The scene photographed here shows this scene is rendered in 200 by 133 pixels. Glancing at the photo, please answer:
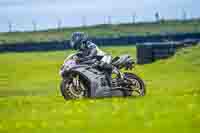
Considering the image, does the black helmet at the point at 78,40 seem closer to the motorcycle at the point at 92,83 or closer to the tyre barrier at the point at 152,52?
the motorcycle at the point at 92,83

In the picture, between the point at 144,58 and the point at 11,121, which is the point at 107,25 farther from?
the point at 11,121

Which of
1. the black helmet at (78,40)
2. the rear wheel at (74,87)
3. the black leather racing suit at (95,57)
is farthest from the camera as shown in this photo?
the black helmet at (78,40)

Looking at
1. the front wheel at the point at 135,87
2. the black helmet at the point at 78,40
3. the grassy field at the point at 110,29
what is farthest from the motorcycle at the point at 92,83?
the grassy field at the point at 110,29

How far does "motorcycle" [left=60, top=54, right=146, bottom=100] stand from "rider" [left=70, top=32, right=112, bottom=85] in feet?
0.38

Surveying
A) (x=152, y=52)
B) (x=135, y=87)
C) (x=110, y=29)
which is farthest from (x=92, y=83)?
(x=110, y=29)

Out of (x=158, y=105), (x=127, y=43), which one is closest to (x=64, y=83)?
(x=158, y=105)

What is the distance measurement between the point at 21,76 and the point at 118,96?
72.8 ft

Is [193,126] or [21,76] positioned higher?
[193,126]

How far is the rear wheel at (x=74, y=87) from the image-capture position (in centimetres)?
1953

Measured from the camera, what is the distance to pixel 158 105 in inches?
667

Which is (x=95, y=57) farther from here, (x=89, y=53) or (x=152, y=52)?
(x=152, y=52)

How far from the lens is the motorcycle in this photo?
1959cm

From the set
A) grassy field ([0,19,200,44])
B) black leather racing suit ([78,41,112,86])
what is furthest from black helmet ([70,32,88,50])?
grassy field ([0,19,200,44])

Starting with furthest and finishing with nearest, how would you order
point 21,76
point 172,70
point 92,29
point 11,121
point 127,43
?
1. point 92,29
2. point 127,43
3. point 21,76
4. point 172,70
5. point 11,121
